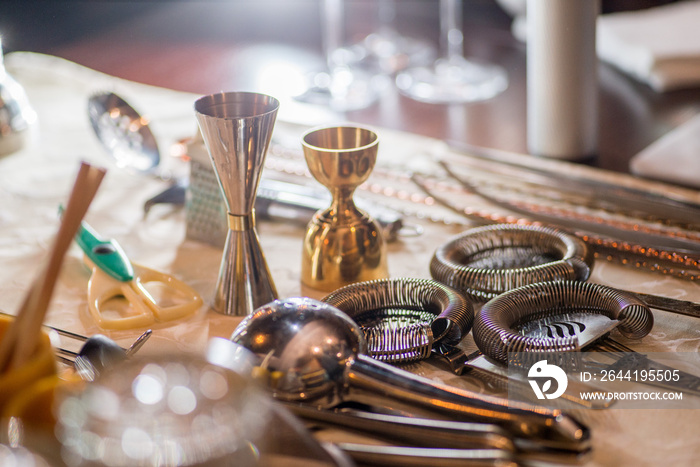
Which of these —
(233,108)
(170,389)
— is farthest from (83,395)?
(233,108)

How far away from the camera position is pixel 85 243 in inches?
21.6

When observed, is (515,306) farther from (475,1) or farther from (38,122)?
(475,1)

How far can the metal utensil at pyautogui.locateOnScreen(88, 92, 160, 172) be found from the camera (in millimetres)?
728

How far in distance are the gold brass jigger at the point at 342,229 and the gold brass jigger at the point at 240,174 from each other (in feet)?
0.14

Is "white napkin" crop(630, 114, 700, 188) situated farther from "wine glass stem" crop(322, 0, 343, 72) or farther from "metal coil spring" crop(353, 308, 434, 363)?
"wine glass stem" crop(322, 0, 343, 72)

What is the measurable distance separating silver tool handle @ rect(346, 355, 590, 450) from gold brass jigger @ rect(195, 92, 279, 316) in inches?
5.8

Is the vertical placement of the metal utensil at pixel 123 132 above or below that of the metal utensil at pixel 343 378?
above


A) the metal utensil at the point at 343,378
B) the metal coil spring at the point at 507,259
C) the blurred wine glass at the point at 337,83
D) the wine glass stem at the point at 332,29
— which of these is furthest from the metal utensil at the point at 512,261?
the wine glass stem at the point at 332,29

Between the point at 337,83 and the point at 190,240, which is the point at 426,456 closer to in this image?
the point at 190,240

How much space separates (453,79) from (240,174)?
0.69m

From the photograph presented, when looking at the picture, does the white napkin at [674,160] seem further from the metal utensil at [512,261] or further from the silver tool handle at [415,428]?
the silver tool handle at [415,428]

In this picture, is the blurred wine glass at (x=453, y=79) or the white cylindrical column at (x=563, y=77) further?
the blurred wine glass at (x=453, y=79)

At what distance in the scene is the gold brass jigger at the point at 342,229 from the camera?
0.49m

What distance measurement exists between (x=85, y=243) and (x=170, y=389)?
317mm
